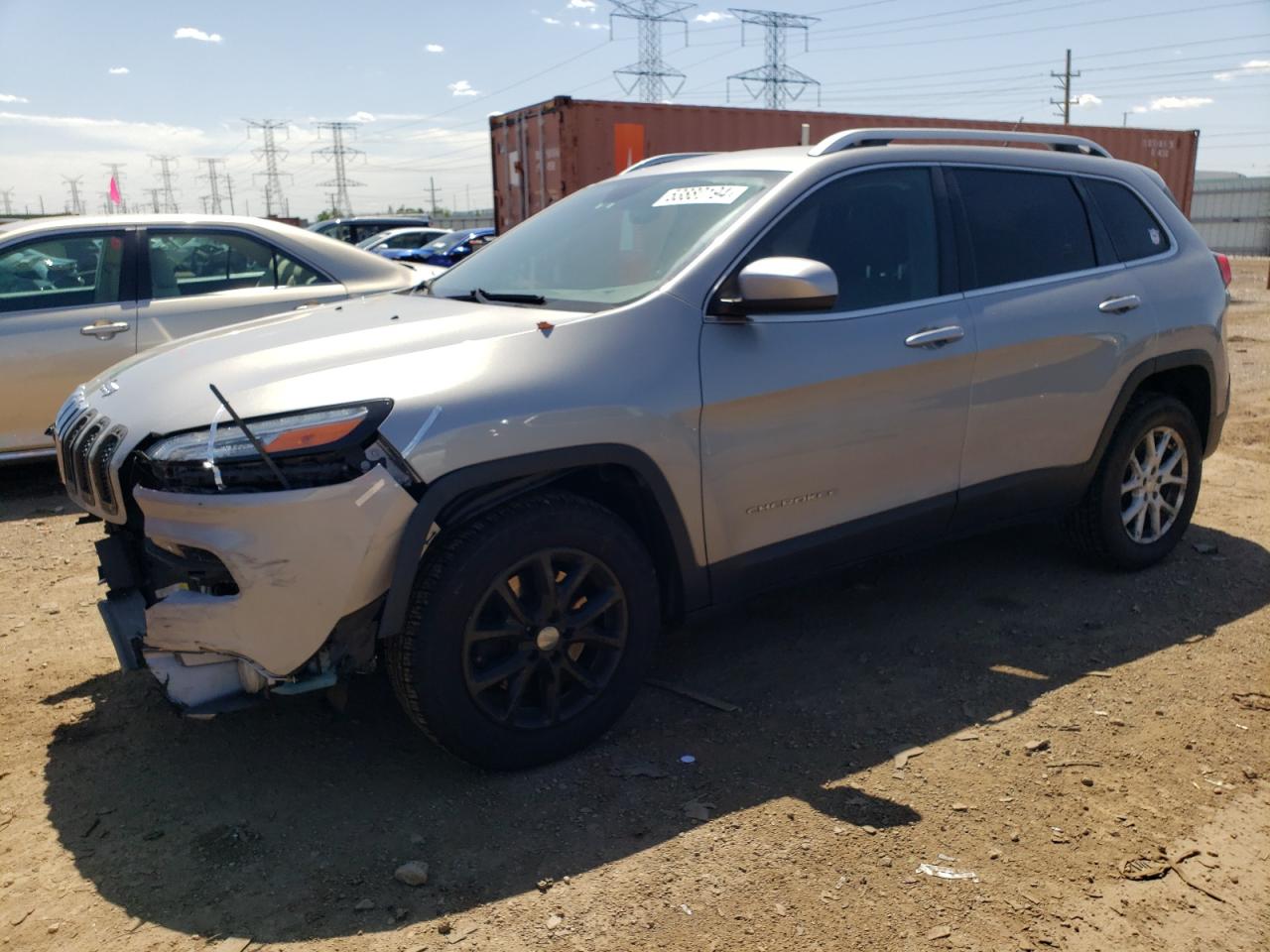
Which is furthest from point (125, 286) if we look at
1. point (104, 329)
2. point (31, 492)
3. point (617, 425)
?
point (617, 425)

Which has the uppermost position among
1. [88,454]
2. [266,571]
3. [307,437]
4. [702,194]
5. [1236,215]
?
[1236,215]

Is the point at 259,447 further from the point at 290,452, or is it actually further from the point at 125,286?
the point at 125,286

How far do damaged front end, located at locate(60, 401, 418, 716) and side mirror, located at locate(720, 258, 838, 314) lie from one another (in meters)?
1.19

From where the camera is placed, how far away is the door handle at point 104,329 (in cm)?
627

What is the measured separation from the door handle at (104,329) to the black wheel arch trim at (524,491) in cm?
431

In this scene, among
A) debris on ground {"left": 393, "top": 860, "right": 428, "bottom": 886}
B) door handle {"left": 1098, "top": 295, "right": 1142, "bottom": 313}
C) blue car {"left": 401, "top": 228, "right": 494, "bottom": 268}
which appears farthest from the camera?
blue car {"left": 401, "top": 228, "right": 494, "bottom": 268}

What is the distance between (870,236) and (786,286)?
2.62ft

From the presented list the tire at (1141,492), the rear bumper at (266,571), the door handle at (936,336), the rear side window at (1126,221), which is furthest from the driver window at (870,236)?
the rear bumper at (266,571)

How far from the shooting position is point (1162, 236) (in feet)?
15.7

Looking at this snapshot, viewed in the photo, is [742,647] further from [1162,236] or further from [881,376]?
[1162,236]

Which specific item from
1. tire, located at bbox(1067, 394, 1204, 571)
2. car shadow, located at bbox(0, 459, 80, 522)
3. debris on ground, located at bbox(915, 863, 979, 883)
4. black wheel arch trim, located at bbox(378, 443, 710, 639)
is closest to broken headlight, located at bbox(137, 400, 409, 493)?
black wheel arch trim, located at bbox(378, 443, 710, 639)

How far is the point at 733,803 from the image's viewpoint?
304 centimetres

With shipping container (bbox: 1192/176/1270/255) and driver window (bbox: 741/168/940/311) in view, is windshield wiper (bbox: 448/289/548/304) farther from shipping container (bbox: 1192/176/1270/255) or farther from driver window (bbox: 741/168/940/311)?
shipping container (bbox: 1192/176/1270/255)

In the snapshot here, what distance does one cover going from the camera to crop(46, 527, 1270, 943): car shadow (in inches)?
108
